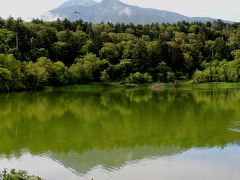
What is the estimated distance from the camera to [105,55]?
7731 centimetres

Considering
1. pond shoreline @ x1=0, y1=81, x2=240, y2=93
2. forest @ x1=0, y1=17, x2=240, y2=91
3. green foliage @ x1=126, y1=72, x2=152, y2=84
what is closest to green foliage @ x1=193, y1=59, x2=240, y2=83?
forest @ x1=0, y1=17, x2=240, y2=91

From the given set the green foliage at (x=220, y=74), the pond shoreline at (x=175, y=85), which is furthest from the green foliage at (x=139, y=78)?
the green foliage at (x=220, y=74)

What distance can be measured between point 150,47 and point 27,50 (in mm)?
22814

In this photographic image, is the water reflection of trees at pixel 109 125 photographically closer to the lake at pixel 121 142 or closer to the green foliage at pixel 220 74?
the lake at pixel 121 142

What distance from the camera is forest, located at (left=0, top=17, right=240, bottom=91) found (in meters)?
64.5

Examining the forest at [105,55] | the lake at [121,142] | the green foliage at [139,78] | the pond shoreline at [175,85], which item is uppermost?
the forest at [105,55]

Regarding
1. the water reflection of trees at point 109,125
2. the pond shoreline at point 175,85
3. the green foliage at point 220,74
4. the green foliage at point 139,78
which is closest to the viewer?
the water reflection of trees at point 109,125

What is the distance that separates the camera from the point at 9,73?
54.9 m

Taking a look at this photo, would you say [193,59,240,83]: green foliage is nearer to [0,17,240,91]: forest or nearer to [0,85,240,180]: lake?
[0,17,240,91]: forest

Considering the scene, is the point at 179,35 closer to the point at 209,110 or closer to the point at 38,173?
the point at 209,110

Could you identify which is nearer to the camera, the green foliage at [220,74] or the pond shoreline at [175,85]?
the pond shoreline at [175,85]

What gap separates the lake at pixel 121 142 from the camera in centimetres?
1716

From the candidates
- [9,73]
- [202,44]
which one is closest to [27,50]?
[9,73]

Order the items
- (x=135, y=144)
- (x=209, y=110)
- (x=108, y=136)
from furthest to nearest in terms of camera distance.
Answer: (x=209, y=110) < (x=108, y=136) < (x=135, y=144)
